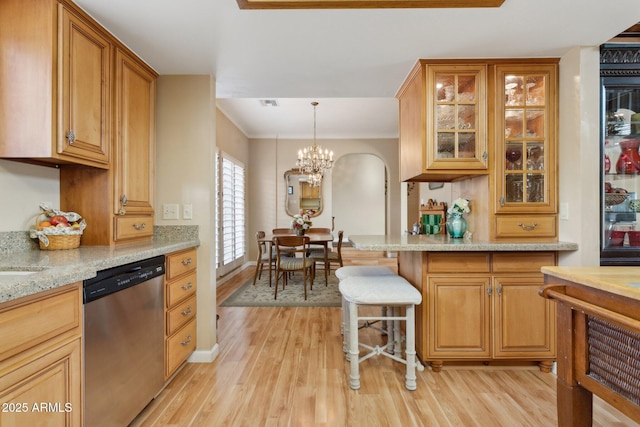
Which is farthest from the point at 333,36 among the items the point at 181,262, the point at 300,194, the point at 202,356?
the point at 300,194

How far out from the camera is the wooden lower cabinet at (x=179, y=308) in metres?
2.05

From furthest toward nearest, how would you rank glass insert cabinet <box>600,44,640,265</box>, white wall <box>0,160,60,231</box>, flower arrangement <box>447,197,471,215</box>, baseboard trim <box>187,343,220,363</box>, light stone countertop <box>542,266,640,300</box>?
flower arrangement <box>447,197,471,215</box>, baseboard trim <box>187,343,220,363</box>, glass insert cabinet <box>600,44,640,265</box>, white wall <box>0,160,60,231</box>, light stone countertop <box>542,266,640,300</box>

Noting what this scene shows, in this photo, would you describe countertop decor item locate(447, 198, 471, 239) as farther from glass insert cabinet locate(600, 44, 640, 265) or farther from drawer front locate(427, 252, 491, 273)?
glass insert cabinet locate(600, 44, 640, 265)

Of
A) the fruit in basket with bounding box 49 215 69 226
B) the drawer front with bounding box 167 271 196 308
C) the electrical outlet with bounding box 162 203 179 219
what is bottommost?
the drawer front with bounding box 167 271 196 308

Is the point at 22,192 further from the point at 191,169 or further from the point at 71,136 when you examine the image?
the point at 191,169

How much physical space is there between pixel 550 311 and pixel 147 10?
10.6 feet

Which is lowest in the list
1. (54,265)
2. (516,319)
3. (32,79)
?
(516,319)

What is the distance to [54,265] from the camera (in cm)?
133

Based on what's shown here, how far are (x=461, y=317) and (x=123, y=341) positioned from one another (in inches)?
83.1

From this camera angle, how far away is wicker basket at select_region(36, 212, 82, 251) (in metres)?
1.75

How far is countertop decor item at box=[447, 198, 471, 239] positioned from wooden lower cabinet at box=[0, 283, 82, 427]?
8.43 ft

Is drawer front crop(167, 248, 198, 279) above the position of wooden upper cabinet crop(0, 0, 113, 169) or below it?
below

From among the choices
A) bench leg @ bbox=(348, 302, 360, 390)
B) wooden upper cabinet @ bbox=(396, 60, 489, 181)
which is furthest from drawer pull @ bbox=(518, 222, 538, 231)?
bench leg @ bbox=(348, 302, 360, 390)

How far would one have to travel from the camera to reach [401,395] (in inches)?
78.8
